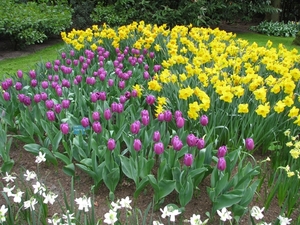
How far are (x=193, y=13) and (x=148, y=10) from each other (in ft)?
4.36

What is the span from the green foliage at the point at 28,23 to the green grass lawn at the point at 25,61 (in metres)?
0.29

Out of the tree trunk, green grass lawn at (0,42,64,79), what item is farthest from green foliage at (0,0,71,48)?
the tree trunk

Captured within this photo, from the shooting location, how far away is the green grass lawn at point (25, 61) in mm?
6626

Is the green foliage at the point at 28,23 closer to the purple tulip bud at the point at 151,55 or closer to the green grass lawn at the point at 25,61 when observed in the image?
the green grass lawn at the point at 25,61

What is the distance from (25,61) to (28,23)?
3.52ft

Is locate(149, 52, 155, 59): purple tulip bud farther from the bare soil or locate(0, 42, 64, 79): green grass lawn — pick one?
the bare soil

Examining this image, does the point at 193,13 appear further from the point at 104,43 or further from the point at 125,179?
the point at 125,179

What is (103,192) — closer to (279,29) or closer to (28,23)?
(28,23)

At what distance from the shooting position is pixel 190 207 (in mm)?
2424

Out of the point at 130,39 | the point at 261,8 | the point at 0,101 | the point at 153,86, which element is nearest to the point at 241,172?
the point at 153,86

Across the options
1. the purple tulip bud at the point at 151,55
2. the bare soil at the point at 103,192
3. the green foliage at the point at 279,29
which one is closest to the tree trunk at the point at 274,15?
the green foliage at the point at 279,29

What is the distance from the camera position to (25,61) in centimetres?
738

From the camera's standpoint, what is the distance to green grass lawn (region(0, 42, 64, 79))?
21.7ft

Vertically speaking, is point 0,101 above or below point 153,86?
below
